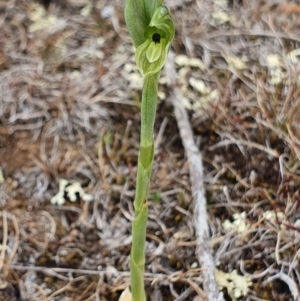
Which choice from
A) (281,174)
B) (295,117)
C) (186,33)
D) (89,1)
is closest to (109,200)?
(281,174)

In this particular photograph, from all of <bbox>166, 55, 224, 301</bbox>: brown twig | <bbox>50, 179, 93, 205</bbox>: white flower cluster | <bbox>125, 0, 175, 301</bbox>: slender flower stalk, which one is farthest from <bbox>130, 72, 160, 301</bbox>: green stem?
<bbox>50, 179, 93, 205</bbox>: white flower cluster

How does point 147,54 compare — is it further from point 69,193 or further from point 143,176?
point 69,193

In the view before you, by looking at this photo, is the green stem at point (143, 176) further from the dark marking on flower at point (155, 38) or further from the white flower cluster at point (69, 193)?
the white flower cluster at point (69, 193)

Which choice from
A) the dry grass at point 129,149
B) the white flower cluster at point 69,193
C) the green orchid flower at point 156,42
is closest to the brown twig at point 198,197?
the dry grass at point 129,149

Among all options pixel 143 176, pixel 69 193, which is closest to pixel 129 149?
pixel 69 193

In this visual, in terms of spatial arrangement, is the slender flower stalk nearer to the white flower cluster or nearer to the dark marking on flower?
the dark marking on flower

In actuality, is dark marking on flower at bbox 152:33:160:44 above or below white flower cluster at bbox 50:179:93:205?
above
